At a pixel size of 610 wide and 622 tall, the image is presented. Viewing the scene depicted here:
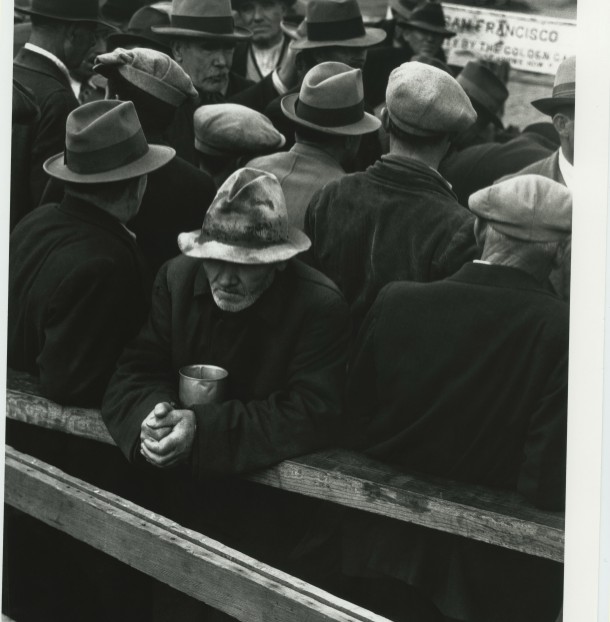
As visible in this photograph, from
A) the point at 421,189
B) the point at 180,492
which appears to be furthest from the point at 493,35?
the point at 180,492

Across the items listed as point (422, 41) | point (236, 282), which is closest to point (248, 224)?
point (236, 282)

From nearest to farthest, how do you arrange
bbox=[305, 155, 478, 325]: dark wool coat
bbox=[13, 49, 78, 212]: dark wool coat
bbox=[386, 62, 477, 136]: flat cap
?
bbox=[305, 155, 478, 325]: dark wool coat < bbox=[386, 62, 477, 136]: flat cap < bbox=[13, 49, 78, 212]: dark wool coat

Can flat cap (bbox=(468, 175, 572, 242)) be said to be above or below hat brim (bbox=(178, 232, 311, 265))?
above

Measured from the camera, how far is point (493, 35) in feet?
12.2

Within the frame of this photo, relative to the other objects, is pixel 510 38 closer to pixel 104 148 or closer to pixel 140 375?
pixel 104 148

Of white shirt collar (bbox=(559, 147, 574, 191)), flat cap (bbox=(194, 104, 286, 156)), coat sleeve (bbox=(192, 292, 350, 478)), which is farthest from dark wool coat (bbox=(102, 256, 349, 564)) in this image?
white shirt collar (bbox=(559, 147, 574, 191))

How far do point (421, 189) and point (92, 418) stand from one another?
3.79 ft

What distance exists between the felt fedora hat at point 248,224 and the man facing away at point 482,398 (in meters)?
0.34

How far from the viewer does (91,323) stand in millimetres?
3527

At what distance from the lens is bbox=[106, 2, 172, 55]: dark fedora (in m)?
3.66

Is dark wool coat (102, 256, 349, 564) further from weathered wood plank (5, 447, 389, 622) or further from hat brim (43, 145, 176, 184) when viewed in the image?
hat brim (43, 145, 176, 184)

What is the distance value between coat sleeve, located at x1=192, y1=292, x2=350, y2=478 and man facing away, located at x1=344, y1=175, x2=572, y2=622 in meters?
0.13

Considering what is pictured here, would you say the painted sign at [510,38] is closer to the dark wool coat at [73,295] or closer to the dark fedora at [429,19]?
the dark fedora at [429,19]

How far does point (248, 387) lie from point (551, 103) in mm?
1112
